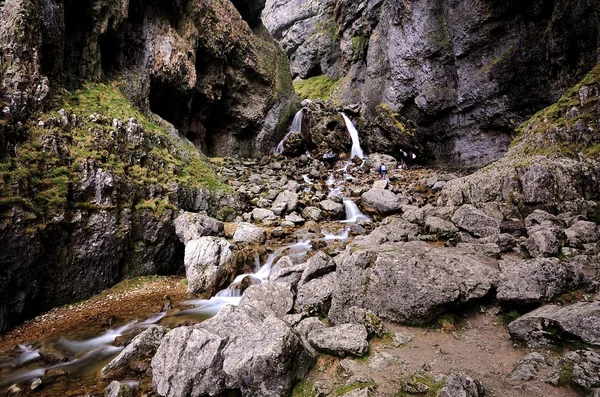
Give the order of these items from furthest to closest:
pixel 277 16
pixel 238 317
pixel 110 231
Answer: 1. pixel 277 16
2. pixel 110 231
3. pixel 238 317

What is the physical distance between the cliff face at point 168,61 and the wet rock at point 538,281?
14708 millimetres

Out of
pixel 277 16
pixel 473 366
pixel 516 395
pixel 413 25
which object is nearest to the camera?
pixel 516 395

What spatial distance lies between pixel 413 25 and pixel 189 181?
2704cm

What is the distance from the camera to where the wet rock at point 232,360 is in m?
4.71

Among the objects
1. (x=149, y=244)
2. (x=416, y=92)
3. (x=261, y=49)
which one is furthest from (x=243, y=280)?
(x=261, y=49)

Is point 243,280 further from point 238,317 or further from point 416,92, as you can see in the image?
point 416,92

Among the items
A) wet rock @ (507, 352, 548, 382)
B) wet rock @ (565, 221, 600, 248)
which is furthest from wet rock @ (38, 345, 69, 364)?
wet rock @ (565, 221, 600, 248)

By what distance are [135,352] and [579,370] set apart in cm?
782

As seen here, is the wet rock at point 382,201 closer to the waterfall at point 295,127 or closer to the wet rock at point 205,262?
the wet rock at point 205,262

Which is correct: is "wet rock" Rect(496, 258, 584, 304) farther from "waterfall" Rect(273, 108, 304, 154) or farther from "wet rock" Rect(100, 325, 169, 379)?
"waterfall" Rect(273, 108, 304, 154)

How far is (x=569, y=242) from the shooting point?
7.89 m

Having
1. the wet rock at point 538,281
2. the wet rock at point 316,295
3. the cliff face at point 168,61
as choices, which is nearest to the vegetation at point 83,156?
the cliff face at point 168,61

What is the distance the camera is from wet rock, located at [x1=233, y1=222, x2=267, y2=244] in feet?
44.9

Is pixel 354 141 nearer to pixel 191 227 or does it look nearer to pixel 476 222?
pixel 476 222
